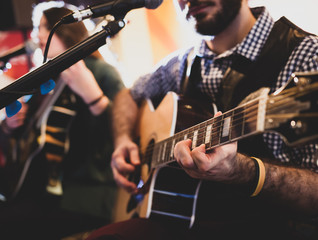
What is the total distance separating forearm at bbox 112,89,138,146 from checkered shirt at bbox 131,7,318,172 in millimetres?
64

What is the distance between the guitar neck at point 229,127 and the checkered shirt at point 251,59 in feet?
0.75

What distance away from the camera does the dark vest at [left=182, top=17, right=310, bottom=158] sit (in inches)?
45.8

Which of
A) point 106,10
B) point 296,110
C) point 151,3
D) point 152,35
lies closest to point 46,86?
point 106,10

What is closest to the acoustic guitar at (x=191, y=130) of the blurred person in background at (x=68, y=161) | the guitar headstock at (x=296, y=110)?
the guitar headstock at (x=296, y=110)

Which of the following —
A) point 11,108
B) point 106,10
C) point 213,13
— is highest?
point 106,10

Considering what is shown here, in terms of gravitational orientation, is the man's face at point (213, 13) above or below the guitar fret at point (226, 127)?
above

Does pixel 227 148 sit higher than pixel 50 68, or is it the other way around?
pixel 50 68

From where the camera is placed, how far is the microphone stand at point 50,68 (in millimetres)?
891

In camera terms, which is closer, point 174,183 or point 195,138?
point 195,138

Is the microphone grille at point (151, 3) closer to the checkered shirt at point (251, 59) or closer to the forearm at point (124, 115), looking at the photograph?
the checkered shirt at point (251, 59)

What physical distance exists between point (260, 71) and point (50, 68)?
79 centimetres

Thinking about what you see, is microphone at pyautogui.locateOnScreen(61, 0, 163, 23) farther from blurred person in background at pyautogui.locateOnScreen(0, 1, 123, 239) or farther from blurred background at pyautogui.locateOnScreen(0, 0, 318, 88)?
blurred person in background at pyautogui.locateOnScreen(0, 1, 123, 239)

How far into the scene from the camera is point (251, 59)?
1.27 metres

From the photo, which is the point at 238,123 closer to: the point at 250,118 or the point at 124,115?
the point at 250,118
